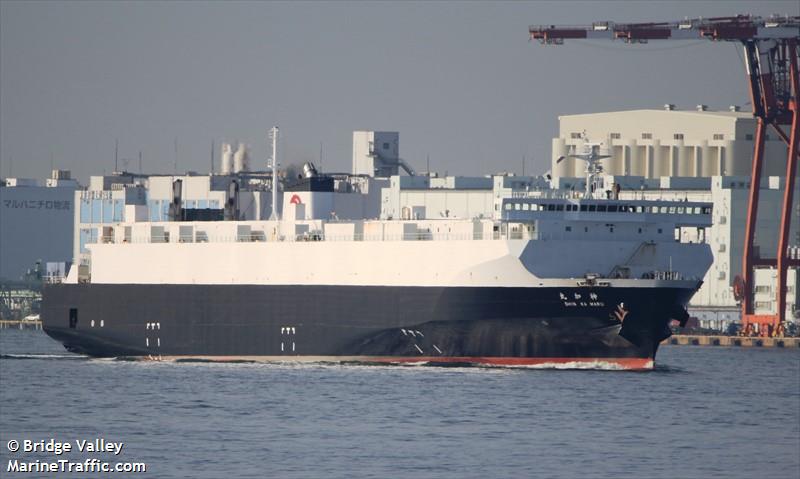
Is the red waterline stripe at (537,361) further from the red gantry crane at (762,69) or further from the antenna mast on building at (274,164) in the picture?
the red gantry crane at (762,69)

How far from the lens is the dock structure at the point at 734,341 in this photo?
324 ft

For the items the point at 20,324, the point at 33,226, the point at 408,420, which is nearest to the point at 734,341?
the point at 20,324

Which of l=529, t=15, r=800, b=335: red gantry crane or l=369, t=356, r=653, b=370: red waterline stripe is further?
l=529, t=15, r=800, b=335: red gantry crane

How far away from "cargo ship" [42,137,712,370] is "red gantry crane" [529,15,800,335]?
103 feet

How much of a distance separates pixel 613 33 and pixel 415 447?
61.5 metres

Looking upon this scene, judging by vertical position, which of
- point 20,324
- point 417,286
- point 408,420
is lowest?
point 20,324

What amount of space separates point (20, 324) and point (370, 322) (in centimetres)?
6237

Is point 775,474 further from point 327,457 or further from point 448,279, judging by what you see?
point 448,279

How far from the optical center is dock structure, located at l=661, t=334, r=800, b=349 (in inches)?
3885

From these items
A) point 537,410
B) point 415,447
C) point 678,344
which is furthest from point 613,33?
point 415,447

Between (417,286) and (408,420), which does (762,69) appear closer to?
(417,286)

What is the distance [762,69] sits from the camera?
331 feet

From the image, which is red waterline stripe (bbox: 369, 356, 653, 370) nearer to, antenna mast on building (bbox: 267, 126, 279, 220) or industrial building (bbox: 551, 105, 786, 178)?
antenna mast on building (bbox: 267, 126, 279, 220)

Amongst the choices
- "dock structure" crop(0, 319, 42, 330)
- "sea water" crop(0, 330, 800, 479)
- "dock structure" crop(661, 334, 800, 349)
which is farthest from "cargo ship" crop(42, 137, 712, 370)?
"dock structure" crop(0, 319, 42, 330)
